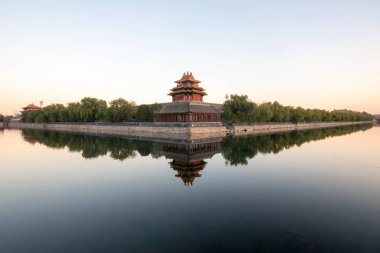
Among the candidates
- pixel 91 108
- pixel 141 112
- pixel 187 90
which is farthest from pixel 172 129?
pixel 91 108

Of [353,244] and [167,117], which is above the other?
[167,117]

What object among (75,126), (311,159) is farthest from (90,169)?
(75,126)

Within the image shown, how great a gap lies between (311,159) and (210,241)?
20.5m

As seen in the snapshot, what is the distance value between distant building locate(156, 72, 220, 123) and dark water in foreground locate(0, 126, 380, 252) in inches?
1305

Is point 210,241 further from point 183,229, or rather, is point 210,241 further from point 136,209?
point 136,209

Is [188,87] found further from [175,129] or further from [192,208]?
[192,208]

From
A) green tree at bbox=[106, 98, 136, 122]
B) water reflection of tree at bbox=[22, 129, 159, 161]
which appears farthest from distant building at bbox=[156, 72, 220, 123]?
water reflection of tree at bbox=[22, 129, 159, 161]

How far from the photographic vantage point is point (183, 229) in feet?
31.3

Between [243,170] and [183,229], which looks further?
[243,170]

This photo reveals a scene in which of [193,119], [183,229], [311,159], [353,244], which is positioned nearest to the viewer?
[353,244]

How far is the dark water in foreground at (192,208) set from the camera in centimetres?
859

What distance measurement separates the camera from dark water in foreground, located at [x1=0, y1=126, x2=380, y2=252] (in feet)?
28.2

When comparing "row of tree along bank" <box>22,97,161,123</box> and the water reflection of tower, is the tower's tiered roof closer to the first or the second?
"row of tree along bank" <box>22,97,161,123</box>

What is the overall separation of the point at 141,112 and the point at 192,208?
57.7m
